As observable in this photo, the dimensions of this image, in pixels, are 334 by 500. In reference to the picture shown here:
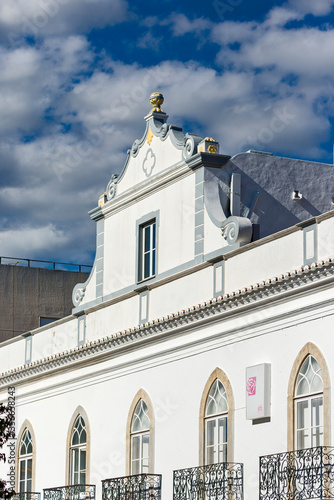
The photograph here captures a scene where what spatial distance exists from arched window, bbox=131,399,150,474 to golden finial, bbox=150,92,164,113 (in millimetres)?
6597

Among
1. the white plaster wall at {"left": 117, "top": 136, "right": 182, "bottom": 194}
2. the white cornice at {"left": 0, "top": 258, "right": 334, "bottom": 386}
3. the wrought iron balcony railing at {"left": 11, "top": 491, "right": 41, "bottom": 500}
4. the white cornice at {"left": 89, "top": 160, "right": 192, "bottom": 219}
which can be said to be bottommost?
the wrought iron balcony railing at {"left": 11, "top": 491, "right": 41, "bottom": 500}

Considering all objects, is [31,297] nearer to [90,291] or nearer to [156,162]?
[90,291]

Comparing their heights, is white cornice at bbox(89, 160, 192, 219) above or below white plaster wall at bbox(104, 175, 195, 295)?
above

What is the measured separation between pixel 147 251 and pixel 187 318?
3339 millimetres

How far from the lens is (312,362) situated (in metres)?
19.2

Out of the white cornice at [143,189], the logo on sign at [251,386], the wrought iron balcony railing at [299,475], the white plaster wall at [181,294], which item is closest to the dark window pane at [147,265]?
the white plaster wall at [181,294]

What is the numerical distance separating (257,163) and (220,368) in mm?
5019

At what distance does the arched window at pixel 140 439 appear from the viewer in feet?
77.3

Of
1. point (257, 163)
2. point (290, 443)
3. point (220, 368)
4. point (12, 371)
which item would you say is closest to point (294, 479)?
point (290, 443)

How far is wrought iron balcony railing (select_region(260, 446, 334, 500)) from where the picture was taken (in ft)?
59.4

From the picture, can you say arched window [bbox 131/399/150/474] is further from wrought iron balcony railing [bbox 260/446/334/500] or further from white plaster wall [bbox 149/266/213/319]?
wrought iron balcony railing [bbox 260/446/334/500]

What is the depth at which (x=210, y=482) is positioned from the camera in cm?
2098

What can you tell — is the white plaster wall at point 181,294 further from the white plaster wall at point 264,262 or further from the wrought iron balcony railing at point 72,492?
the wrought iron balcony railing at point 72,492

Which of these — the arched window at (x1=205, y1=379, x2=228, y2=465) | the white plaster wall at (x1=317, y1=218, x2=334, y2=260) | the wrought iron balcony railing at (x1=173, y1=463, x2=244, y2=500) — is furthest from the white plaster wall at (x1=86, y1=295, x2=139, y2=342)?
the white plaster wall at (x1=317, y1=218, x2=334, y2=260)
